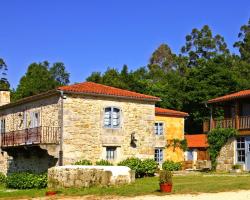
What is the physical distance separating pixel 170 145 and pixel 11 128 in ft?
41.0

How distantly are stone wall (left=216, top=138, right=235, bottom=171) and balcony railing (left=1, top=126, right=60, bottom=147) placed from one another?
12.3 metres

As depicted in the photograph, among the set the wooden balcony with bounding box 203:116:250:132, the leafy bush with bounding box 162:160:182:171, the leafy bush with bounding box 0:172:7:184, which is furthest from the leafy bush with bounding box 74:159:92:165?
the wooden balcony with bounding box 203:116:250:132

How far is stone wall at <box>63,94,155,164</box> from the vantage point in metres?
27.5

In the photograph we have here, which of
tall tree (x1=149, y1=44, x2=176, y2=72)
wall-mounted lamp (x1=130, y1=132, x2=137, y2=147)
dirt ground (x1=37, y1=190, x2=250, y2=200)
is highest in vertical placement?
tall tree (x1=149, y1=44, x2=176, y2=72)

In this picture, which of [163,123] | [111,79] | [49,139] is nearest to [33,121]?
[49,139]

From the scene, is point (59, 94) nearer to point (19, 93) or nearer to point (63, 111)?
point (63, 111)

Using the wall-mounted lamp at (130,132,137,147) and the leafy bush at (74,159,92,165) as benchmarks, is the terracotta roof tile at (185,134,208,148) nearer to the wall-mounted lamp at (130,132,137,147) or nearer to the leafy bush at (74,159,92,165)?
the wall-mounted lamp at (130,132,137,147)

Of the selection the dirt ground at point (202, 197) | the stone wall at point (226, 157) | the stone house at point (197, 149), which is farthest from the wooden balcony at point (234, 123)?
the dirt ground at point (202, 197)

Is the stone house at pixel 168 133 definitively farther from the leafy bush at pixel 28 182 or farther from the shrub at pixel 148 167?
the leafy bush at pixel 28 182

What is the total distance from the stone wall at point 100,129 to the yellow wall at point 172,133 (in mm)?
6388

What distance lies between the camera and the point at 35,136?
91.7 feet

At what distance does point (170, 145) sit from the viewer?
37625mm

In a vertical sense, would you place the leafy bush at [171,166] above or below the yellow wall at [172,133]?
below

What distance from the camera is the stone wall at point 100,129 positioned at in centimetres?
2747
